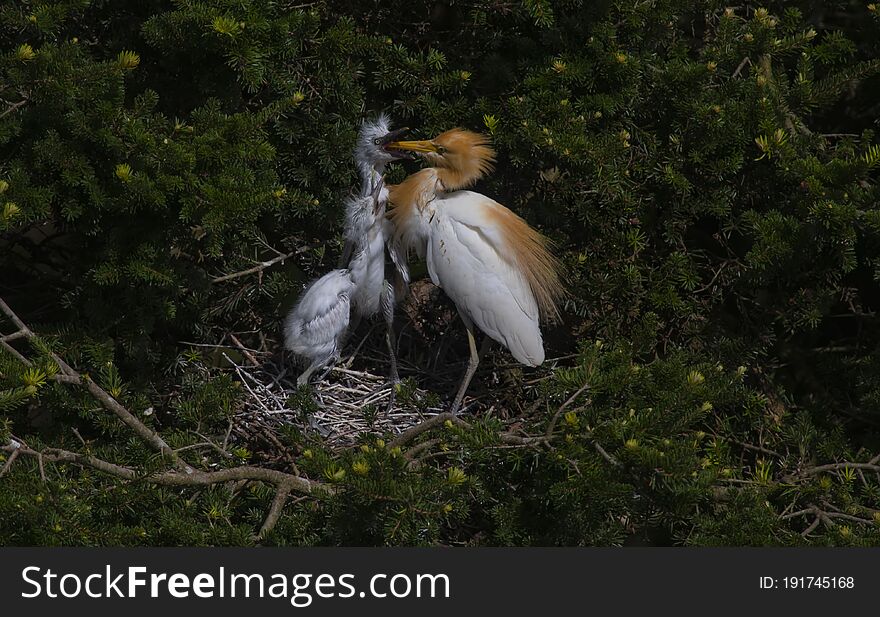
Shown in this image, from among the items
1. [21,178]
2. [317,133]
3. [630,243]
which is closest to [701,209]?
[630,243]

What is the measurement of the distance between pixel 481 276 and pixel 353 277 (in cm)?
44

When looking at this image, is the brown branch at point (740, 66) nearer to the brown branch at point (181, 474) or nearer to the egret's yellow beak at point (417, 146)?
the egret's yellow beak at point (417, 146)

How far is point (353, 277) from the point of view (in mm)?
3441

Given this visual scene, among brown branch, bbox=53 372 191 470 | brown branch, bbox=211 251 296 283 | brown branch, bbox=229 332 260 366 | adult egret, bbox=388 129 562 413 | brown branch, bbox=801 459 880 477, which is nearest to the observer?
brown branch, bbox=53 372 191 470

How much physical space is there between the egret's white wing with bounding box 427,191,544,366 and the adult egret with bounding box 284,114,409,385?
8.3 inches

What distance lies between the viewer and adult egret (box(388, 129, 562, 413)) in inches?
134

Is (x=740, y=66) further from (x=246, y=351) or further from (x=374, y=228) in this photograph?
(x=246, y=351)

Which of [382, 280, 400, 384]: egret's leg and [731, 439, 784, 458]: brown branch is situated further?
[382, 280, 400, 384]: egret's leg

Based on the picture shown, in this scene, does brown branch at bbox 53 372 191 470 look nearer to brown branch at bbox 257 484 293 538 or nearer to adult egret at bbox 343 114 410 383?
brown branch at bbox 257 484 293 538

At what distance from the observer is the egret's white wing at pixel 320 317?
3.37 m

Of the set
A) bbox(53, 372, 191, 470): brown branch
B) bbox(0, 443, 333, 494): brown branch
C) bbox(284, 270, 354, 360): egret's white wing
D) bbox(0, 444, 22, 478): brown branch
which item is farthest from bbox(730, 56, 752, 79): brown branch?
bbox(0, 444, 22, 478): brown branch

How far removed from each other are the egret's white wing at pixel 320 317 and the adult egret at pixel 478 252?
0.32 meters

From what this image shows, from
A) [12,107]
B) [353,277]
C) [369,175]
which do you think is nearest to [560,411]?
[353,277]

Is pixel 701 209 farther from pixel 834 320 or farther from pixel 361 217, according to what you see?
pixel 361 217
